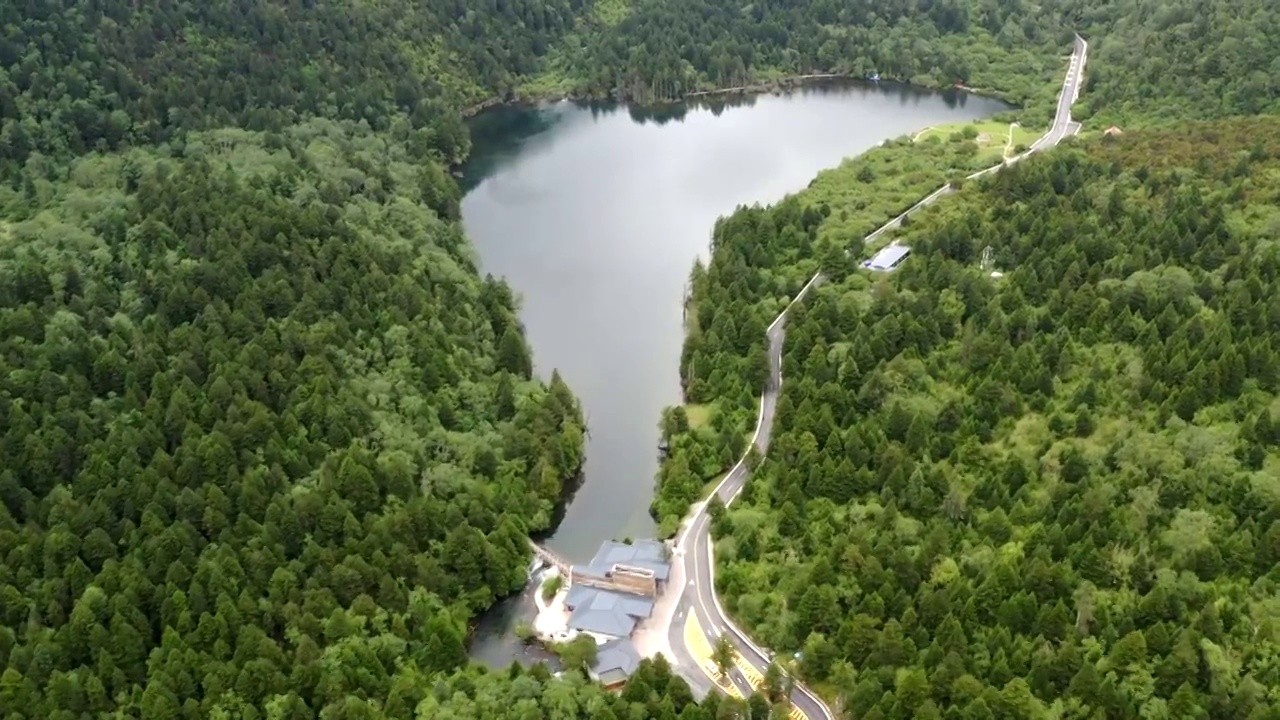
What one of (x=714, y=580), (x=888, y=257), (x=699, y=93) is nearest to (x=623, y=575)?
(x=714, y=580)

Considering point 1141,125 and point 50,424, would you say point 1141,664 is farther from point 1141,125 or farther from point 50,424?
point 1141,125

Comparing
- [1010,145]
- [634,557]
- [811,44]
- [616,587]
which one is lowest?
[1010,145]

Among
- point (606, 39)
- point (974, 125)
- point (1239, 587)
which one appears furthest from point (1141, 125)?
point (1239, 587)

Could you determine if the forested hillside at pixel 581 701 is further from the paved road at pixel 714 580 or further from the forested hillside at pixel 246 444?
the paved road at pixel 714 580

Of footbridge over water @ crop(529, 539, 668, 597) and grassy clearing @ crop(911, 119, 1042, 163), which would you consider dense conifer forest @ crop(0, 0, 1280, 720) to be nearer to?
footbridge over water @ crop(529, 539, 668, 597)

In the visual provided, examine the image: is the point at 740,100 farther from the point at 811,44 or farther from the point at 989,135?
the point at 989,135

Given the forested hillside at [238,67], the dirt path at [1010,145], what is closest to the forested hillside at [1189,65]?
the dirt path at [1010,145]

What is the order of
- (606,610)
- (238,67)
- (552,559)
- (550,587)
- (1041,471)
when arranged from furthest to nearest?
(238,67) → (552,559) → (1041,471) → (550,587) → (606,610)
